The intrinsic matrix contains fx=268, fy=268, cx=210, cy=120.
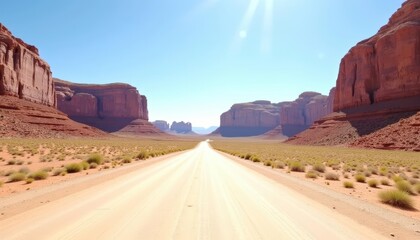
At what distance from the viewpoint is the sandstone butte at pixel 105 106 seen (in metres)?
156

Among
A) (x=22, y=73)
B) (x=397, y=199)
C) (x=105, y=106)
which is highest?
(x=22, y=73)

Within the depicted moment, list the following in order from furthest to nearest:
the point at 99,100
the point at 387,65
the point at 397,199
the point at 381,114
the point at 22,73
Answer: the point at 99,100 → the point at 22,73 → the point at 387,65 → the point at 381,114 → the point at 397,199

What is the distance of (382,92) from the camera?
7306cm

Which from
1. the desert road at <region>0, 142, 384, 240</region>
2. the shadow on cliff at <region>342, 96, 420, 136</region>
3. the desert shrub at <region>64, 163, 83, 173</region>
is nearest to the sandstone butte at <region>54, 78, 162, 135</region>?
the shadow on cliff at <region>342, 96, 420, 136</region>

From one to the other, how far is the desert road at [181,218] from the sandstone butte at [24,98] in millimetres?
64155

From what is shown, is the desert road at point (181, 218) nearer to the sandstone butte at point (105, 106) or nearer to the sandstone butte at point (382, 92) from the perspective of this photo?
the sandstone butte at point (382, 92)

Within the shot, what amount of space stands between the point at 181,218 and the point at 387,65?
280 ft

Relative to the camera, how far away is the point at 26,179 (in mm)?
13078

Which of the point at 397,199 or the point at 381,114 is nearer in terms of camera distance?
the point at 397,199

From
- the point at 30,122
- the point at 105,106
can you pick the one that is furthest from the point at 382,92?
the point at 105,106

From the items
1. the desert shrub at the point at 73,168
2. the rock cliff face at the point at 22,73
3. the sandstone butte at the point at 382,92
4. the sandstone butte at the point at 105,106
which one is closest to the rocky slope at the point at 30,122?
the rock cliff face at the point at 22,73

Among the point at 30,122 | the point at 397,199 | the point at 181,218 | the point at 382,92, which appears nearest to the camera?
the point at 181,218

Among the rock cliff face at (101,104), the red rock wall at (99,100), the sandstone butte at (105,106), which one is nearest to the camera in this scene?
the sandstone butte at (105,106)

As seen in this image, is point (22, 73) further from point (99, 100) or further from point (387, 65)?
point (387, 65)
